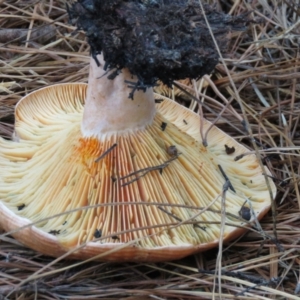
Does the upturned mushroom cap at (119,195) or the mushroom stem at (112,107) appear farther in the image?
the mushroom stem at (112,107)

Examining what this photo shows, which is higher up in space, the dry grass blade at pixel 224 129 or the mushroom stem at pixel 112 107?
the mushroom stem at pixel 112 107

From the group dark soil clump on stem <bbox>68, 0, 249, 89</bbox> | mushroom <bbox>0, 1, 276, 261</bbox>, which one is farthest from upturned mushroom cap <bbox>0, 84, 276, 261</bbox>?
dark soil clump on stem <bbox>68, 0, 249, 89</bbox>

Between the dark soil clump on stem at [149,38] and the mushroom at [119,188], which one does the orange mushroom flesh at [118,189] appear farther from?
the dark soil clump on stem at [149,38]

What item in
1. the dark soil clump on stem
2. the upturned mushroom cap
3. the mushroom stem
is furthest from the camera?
the mushroom stem

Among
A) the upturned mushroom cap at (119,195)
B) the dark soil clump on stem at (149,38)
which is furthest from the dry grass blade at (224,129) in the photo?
the dark soil clump on stem at (149,38)

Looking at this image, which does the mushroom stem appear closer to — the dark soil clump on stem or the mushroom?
the mushroom

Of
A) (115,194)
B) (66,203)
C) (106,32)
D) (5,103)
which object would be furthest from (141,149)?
(5,103)

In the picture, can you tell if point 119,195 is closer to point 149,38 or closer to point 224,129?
point 149,38

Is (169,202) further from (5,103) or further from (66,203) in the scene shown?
(5,103)
